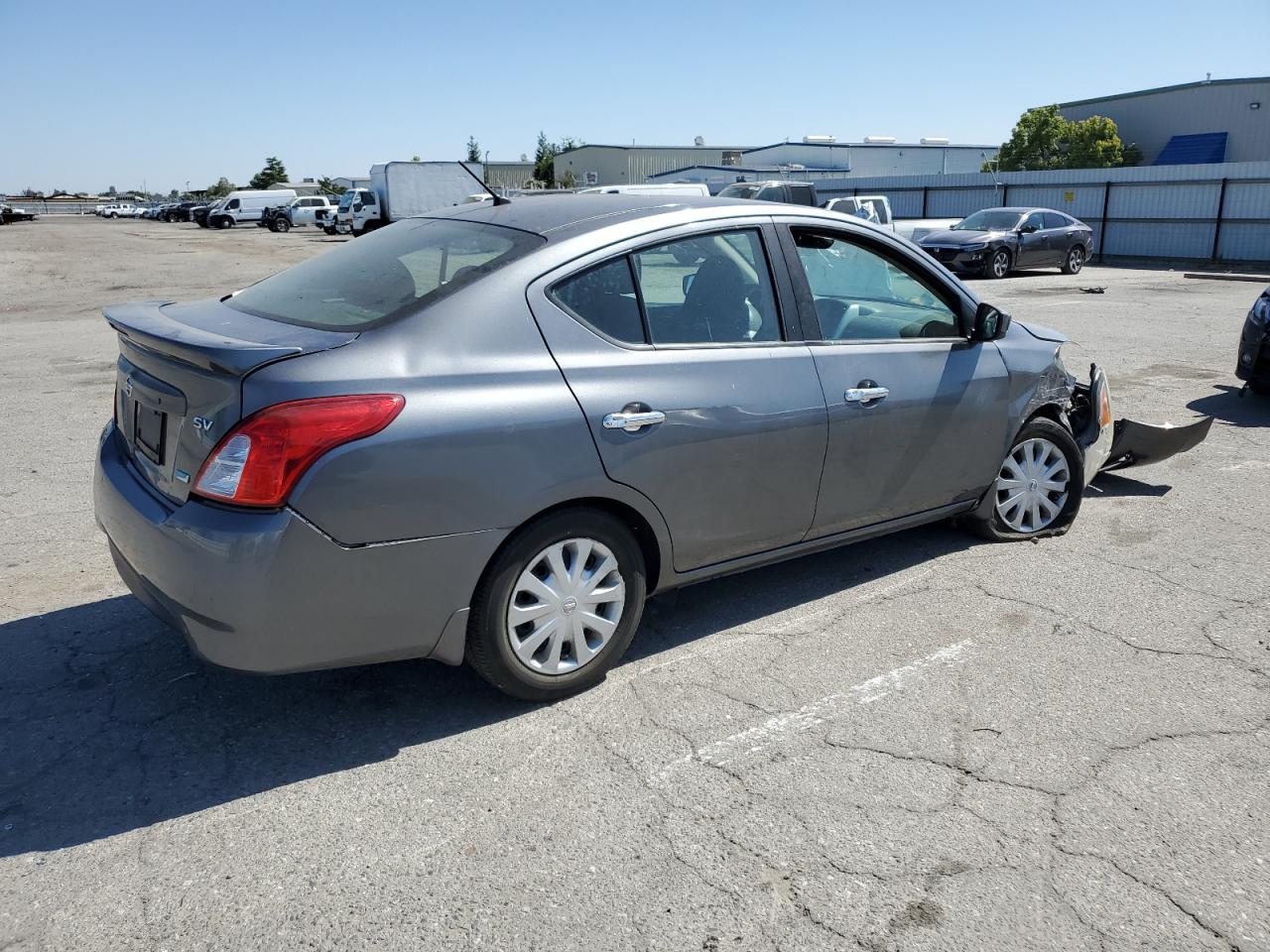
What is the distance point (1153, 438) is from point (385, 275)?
4.65m

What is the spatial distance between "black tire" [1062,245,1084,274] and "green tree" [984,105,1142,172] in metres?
34.6

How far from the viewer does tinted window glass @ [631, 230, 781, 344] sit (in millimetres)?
3756

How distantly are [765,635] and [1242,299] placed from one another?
1763 centimetres

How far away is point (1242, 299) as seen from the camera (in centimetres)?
1802

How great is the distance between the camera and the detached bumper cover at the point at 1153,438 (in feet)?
19.8

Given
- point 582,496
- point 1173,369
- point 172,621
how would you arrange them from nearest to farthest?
point 172,621 → point 582,496 → point 1173,369

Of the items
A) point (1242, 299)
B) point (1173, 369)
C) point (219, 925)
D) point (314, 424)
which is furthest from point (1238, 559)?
point (1242, 299)

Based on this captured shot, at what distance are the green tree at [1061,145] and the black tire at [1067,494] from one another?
56.1 meters

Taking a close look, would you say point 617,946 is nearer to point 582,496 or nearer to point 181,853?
point 181,853

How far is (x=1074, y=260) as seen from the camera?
24234mm

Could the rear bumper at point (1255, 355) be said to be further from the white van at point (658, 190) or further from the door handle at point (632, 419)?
the door handle at point (632, 419)

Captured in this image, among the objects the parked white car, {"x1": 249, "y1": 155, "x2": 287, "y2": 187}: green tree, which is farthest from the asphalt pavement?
{"x1": 249, "y1": 155, "x2": 287, "y2": 187}: green tree

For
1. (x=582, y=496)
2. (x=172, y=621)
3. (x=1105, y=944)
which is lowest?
(x=1105, y=944)

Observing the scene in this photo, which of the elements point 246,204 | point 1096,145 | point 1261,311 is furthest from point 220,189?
point 1261,311
